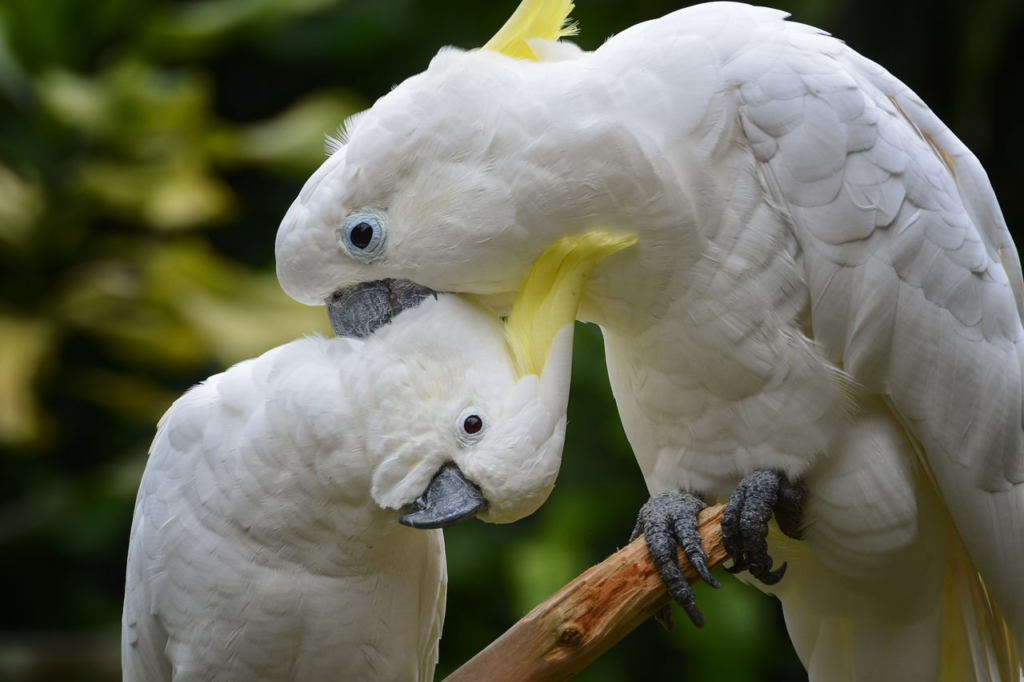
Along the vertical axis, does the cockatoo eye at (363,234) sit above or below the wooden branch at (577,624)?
above

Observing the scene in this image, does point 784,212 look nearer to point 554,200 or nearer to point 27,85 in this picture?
point 554,200

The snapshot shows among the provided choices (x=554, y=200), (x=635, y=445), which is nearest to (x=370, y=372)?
(x=554, y=200)

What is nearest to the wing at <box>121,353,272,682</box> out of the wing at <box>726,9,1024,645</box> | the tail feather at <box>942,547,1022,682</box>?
the wing at <box>726,9,1024,645</box>

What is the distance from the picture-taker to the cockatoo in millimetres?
1822

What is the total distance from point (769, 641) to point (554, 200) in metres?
2.69

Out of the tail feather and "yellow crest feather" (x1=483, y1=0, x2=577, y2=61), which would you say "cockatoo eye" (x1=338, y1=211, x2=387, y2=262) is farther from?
the tail feather

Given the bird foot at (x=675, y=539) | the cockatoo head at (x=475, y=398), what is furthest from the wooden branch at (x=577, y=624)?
the cockatoo head at (x=475, y=398)

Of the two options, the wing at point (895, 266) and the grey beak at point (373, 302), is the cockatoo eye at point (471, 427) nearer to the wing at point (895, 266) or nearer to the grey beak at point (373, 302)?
the grey beak at point (373, 302)

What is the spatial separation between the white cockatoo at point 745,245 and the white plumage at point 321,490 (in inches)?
6.2

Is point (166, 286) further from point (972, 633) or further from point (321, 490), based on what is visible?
point (972, 633)

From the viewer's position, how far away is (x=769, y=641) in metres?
4.04

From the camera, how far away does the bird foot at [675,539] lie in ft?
6.39

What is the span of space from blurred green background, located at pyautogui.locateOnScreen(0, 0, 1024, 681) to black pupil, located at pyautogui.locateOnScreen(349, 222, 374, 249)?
2110 mm

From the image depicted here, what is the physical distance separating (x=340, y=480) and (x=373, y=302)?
0.32m
